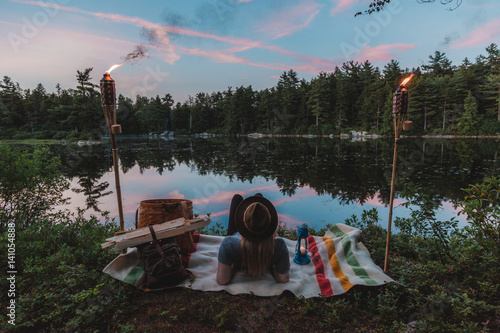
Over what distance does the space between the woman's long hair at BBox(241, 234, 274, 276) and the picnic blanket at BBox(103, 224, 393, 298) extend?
0.17m

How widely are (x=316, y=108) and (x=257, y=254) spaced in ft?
152

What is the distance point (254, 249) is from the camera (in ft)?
8.99

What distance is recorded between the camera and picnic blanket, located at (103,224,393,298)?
2.71 meters

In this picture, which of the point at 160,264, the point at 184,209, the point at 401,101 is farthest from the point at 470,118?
the point at 160,264

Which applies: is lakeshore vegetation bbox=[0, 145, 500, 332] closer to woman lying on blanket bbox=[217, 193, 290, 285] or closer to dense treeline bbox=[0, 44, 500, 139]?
woman lying on blanket bbox=[217, 193, 290, 285]

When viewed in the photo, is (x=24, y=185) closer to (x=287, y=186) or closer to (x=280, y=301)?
(x=280, y=301)

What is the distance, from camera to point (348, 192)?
8375 millimetres

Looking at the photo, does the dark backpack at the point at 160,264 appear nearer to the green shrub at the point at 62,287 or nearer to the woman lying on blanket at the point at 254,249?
the green shrub at the point at 62,287

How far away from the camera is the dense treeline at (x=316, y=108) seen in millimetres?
35406

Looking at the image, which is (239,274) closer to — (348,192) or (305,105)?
(348,192)

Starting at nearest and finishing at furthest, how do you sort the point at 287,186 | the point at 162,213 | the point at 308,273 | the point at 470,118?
the point at 308,273 < the point at 162,213 < the point at 287,186 < the point at 470,118

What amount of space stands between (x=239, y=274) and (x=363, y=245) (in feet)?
6.06

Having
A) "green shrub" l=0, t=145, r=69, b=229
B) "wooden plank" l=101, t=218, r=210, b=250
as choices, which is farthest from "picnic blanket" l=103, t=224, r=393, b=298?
"green shrub" l=0, t=145, r=69, b=229

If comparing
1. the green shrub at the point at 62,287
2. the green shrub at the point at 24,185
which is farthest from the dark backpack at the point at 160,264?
the green shrub at the point at 24,185
